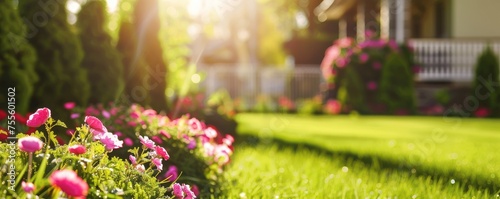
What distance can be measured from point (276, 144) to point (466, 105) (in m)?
9.44

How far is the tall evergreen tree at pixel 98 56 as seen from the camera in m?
8.61

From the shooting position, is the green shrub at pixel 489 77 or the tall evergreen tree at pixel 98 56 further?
the green shrub at pixel 489 77

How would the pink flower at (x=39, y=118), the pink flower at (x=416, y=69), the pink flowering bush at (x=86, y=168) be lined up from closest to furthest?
1. the pink flowering bush at (x=86, y=168)
2. the pink flower at (x=39, y=118)
3. the pink flower at (x=416, y=69)

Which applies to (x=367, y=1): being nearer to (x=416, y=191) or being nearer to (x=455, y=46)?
(x=455, y=46)

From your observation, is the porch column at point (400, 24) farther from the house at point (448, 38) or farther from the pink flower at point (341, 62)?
the pink flower at point (341, 62)

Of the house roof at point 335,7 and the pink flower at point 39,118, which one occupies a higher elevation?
the pink flower at point 39,118

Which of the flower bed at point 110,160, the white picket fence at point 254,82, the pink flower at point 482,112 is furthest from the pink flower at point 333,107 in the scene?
the flower bed at point 110,160

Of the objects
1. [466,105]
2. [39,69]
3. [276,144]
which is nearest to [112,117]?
[39,69]

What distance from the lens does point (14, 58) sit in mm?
6770

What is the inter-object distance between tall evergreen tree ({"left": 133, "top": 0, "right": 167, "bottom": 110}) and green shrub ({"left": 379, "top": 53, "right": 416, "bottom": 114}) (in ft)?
24.8

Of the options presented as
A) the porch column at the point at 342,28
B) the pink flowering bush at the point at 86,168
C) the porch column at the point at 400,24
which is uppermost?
the pink flowering bush at the point at 86,168

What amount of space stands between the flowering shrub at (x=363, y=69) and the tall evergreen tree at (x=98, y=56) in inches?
363

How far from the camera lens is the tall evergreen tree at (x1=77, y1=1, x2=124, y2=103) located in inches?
339

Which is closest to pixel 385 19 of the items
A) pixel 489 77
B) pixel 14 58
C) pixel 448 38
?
pixel 448 38
